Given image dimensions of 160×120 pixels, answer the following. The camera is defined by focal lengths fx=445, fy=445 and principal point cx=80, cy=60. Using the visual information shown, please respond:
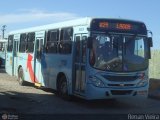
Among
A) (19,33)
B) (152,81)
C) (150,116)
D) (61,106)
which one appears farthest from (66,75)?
(19,33)

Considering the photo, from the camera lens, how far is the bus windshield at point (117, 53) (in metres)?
15.4

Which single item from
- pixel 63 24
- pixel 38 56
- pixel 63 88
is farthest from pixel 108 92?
pixel 38 56

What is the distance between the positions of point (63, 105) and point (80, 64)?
5.43 ft

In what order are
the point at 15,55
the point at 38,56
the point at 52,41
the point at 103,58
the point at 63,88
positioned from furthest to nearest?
the point at 15,55, the point at 38,56, the point at 52,41, the point at 63,88, the point at 103,58

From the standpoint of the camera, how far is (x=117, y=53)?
51.1ft

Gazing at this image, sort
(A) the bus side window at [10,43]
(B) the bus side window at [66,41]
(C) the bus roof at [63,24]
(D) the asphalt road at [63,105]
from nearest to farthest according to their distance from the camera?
(D) the asphalt road at [63,105]
(C) the bus roof at [63,24]
(B) the bus side window at [66,41]
(A) the bus side window at [10,43]

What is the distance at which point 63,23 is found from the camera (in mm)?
18297

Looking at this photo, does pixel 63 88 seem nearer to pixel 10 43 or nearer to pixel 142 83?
pixel 142 83

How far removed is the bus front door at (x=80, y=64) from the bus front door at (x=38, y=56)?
4197 mm

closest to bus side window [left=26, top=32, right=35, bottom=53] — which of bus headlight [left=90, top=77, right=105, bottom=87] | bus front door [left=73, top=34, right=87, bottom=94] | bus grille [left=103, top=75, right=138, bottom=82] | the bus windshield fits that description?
bus front door [left=73, top=34, right=87, bottom=94]

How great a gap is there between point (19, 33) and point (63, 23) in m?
6.63

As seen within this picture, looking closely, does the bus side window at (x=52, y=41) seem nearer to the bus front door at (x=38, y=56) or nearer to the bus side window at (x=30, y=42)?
the bus front door at (x=38, y=56)

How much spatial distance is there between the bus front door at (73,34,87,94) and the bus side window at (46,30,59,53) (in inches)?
88.7

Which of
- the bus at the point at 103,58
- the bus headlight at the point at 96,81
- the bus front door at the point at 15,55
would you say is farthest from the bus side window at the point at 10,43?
the bus headlight at the point at 96,81
